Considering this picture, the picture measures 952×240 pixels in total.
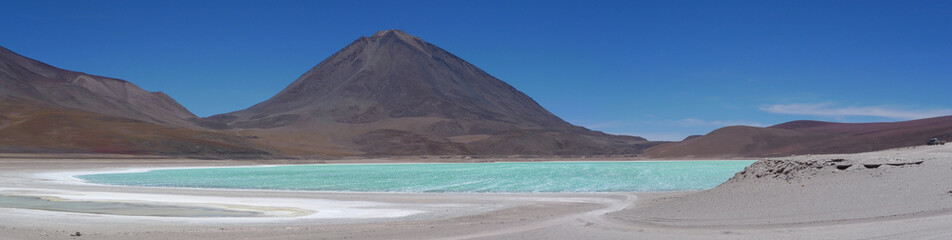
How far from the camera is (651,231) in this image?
1227 centimetres

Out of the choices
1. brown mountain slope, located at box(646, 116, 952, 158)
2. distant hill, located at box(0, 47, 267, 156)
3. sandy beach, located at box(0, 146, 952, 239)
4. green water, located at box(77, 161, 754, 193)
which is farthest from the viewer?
brown mountain slope, located at box(646, 116, 952, 158)

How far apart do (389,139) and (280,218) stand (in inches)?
5466

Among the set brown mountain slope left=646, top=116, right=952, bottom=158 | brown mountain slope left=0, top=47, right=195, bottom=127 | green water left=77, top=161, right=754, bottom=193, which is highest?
brown mountain slope left=0, top=47, right=195, bottom=127

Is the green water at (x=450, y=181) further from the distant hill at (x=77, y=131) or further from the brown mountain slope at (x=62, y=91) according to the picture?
the brown mountain slope at (x=62, y=91)

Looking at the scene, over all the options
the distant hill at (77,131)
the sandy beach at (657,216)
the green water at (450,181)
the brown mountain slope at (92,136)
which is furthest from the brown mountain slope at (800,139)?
the sandy beach at (657,216)

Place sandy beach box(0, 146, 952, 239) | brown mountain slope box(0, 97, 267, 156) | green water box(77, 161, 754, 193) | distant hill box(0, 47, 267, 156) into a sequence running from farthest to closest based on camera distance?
1. distant hill box(0, 47, 267, 156)
2. brown mountain slope box(0, 97, 267, 156)
3. green water box(77, 161, 754, 193)
4. sandy beach box(0, 146, 952, 239)

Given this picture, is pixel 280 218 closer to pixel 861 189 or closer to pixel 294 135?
pixel 861 189

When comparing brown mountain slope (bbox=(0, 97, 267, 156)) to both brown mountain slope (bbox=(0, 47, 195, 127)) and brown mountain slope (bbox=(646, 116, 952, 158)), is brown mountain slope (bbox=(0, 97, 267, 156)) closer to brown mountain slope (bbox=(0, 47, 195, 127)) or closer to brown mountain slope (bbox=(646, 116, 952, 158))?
brown mountain slope (bbox=(0, 47, 195, 127))

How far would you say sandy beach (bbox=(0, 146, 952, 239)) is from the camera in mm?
11336

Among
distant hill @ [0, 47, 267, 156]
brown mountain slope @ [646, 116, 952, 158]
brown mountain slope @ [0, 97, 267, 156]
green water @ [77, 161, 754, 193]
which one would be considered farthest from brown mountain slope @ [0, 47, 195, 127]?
brown mountain slope @ [646, 116, 952, 158]

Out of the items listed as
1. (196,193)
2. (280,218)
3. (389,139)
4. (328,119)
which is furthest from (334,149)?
(280,218)

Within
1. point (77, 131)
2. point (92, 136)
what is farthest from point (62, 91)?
point (92, 136)

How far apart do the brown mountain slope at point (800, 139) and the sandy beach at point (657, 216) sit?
335ft

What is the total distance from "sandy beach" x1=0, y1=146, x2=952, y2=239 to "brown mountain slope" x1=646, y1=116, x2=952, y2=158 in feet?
335
